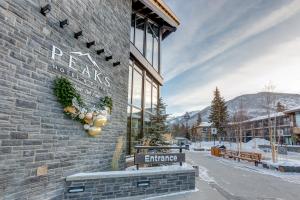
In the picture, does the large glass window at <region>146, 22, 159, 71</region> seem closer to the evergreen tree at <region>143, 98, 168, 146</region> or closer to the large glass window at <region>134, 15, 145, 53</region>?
the large glass window at <region>134, 15, 145, 53</region>

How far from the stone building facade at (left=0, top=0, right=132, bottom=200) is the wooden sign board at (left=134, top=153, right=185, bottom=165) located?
118cm

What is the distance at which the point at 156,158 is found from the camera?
7879 mm

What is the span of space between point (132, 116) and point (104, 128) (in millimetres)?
4149

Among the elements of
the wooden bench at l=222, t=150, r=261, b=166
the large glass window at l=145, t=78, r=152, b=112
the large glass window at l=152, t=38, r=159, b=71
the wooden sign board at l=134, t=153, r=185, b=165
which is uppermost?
the large glass window at l=152, t=38, r=159, b=71

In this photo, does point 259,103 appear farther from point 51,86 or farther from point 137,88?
point 51,86

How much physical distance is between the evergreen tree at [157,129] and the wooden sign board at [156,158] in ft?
14.0

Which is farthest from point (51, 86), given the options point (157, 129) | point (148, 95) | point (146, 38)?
point (146, 38)

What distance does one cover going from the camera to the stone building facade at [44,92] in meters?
4.27

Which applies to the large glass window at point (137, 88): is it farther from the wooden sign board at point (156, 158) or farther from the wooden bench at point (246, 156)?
the wooden bench at point (246, 156)

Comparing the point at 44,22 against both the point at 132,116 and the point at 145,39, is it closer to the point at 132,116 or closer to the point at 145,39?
the point at 132,116

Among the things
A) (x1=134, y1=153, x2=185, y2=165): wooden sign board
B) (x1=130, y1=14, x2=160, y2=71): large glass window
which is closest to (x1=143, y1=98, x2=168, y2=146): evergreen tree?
(x1=130, y1=14, x2=160, y2=71): large glass window

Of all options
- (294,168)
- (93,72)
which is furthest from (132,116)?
(294,168)

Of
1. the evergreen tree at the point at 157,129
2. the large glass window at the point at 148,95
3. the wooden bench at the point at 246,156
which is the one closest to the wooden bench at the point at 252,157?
the wooden bench at the point at 246,156

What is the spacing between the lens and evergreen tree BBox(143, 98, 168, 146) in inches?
509
